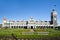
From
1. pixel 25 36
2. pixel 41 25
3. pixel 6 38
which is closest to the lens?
pixel 6 38

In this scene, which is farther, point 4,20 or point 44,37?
point 4,20

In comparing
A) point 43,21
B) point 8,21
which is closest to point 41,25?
point 43,21

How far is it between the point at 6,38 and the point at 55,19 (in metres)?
84.0

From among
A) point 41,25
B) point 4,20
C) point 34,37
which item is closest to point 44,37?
point 34,37

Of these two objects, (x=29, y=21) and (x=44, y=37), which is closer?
(x=44, y=37)

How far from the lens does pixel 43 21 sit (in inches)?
4491

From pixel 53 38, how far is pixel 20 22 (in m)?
85.0

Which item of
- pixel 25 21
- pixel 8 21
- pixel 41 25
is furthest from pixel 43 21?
pixel 8 21

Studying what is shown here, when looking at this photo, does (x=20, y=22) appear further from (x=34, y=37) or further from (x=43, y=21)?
(x=34, y=37)

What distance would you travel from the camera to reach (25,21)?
382 ft

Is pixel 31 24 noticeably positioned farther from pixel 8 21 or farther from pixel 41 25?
pixel 8 21

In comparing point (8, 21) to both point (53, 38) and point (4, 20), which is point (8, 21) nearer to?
point (4, 20)

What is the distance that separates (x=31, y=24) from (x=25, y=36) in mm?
80142

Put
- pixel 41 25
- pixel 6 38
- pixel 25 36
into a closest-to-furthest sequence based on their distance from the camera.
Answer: pixel 6 38, pixel 25 36, pixel 41 25
